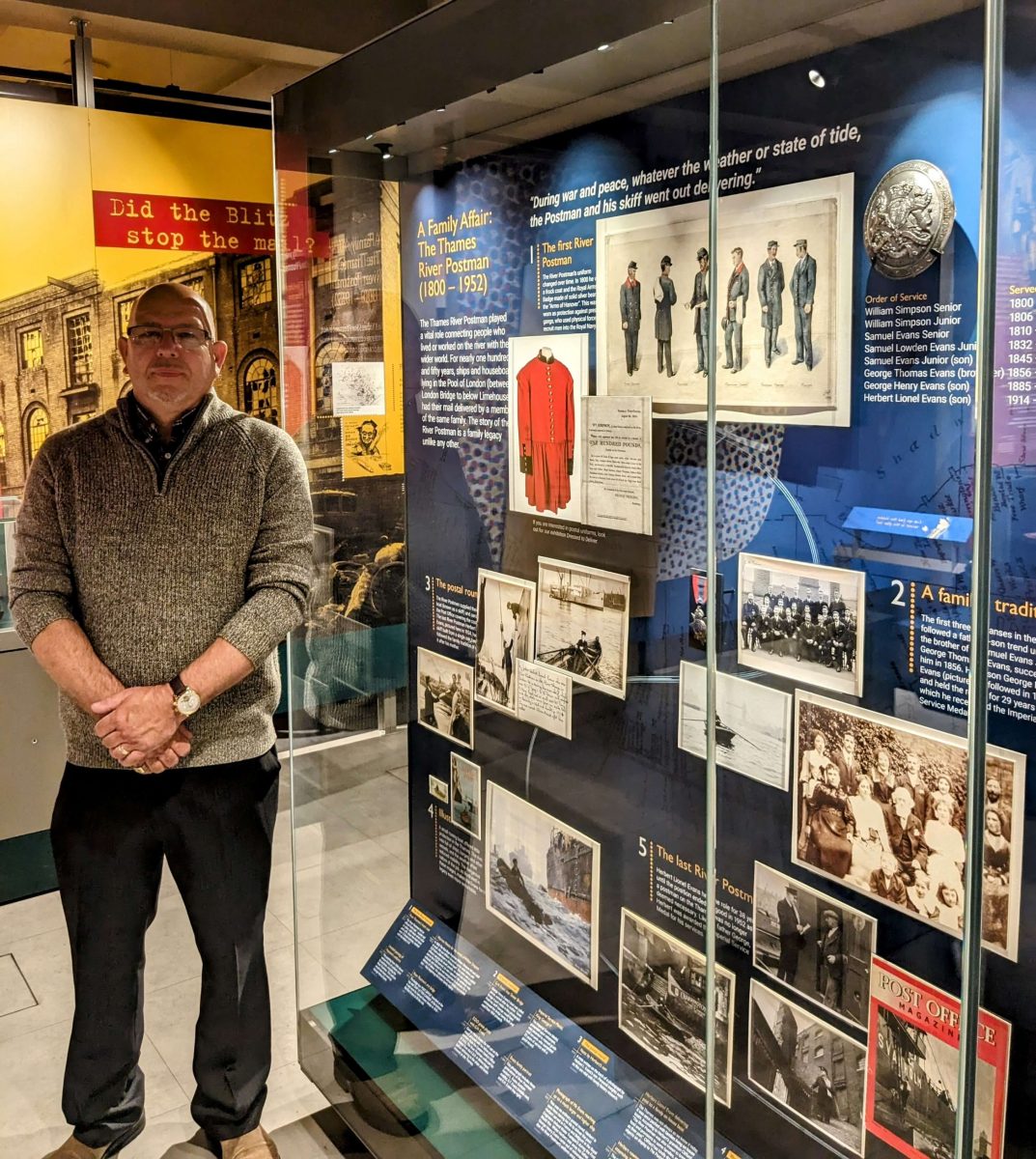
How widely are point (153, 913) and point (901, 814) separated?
1.58m

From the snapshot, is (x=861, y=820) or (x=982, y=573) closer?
(x=982, y=573)

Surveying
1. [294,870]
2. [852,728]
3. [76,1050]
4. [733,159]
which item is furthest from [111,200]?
[852,728]

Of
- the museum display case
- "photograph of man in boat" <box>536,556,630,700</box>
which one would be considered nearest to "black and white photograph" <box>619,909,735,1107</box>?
the museum display case

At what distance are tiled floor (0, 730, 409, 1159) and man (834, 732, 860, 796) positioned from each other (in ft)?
3.76

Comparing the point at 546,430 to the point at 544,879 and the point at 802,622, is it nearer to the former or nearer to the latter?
the point at 802,622

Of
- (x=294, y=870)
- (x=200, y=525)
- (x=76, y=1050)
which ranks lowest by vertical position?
(x=76, y=1050)

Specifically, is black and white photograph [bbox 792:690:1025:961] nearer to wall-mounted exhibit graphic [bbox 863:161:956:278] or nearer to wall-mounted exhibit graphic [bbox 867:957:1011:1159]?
wall-mounted exhibit graphic [bbox 867:957:1011:1159]

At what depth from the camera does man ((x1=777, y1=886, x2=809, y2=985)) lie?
145cm

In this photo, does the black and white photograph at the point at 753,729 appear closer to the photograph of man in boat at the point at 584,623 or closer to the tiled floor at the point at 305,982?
the photograph of man in boat at the point at 584,623

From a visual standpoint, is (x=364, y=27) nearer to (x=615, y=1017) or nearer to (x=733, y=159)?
(x=733, y=159)

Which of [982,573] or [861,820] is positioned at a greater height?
[982,573]

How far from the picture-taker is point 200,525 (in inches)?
84.9

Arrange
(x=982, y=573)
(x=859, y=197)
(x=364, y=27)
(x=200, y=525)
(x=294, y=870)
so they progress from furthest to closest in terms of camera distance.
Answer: (x=364, y=27)
(x=294, y=870)
(x=200, y=525)
(x=859, y=197)
(x=982, y=573)

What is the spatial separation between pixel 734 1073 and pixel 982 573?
86 centimetres
